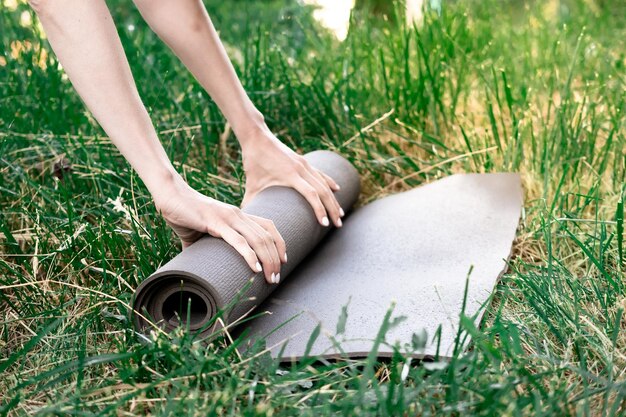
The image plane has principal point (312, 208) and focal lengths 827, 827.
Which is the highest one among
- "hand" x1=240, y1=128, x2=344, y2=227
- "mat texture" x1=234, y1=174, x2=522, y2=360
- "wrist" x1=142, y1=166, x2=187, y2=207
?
"wrist" x1=142, y1=166, x2=187, y2=207

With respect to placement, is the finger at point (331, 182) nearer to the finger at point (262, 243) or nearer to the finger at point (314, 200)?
the finger at point (314, 200)

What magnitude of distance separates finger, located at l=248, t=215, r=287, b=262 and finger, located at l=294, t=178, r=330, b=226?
0.28 metres

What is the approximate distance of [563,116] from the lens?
8.48 ft

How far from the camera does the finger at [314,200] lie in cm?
227

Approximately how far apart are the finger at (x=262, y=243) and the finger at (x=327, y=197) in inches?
16.0

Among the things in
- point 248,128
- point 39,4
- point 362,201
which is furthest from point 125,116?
point 362,201

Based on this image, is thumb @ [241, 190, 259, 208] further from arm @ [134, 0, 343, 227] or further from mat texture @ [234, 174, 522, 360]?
mat texture @ [234, 174, 522, 360]

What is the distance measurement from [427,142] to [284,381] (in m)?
1.53

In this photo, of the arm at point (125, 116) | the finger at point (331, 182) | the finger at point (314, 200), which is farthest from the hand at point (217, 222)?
the finger at point (331, 182)

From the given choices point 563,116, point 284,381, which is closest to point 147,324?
point 284,381

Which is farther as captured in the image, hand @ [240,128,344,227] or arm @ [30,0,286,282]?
Result: hand @ [240,128,344,227]

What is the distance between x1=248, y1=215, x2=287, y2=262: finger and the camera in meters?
2.00

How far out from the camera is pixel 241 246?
6.18ft

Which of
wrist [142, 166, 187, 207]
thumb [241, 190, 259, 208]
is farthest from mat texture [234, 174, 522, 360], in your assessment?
wrist [142, 166, 187, 207]
